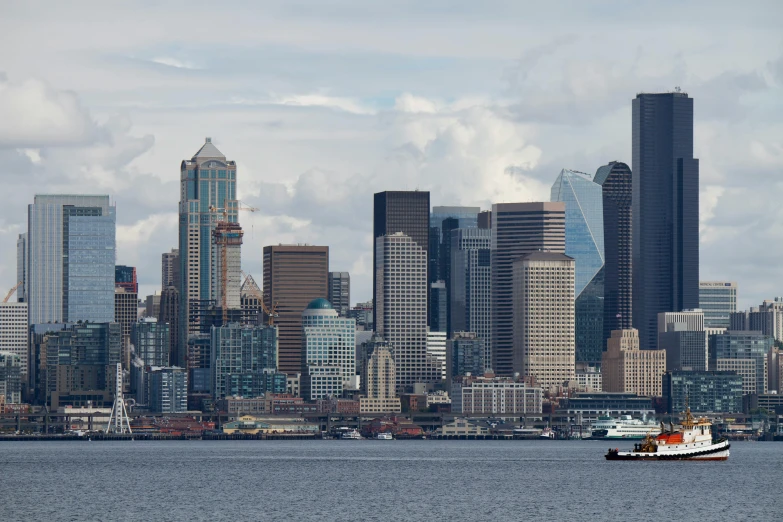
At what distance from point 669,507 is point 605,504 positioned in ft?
18.7

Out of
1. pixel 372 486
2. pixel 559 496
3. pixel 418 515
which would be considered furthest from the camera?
pixel 372 486

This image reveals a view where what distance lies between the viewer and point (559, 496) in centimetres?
16938

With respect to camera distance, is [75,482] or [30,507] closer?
[30,507]

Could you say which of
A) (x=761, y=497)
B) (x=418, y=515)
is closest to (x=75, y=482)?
(x=418, y=515)

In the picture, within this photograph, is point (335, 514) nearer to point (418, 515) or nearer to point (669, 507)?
point (418, 515)

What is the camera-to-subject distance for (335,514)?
148 m

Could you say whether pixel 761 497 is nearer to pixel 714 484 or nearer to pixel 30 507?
pixel 714 484

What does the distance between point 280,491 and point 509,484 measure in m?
25.7

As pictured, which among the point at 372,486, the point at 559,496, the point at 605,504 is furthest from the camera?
the point at 372,486

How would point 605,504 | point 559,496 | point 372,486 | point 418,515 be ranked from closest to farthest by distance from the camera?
point 418,515
point 605,504
point 559,496
point 372,486

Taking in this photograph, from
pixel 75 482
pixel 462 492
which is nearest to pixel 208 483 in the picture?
pixel 75 482

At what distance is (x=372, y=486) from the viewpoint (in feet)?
611

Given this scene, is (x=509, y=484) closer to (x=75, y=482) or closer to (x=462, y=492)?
(x=462, y=492)

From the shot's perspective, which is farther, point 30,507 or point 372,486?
point 372,486
